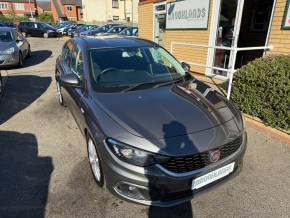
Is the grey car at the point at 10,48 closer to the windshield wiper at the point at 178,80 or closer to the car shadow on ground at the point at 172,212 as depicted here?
the windshield wiper at the point at 178,80

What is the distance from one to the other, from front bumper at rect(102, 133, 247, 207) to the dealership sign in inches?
240

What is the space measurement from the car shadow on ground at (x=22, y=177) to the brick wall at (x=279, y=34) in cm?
518

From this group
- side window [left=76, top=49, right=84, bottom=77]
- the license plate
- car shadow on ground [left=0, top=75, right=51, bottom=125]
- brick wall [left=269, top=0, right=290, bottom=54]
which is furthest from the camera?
car shadow on ground [left=0, top=75, right=51, bottom=125]

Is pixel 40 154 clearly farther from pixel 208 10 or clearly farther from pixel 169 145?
pixel 208 10

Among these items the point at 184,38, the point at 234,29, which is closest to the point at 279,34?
the point at 234,29

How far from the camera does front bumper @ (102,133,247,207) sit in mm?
2123

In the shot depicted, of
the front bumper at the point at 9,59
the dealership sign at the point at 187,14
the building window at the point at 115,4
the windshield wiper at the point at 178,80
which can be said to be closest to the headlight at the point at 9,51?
the front bumper at the point at 9,59

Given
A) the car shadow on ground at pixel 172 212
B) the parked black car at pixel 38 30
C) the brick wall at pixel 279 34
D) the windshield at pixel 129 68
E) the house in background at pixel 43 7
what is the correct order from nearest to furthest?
the car shadow on ground at pixel 172 212, the windshield at pixel 129 68, the brick wall at pixel 279 34, the parked black car at pixel 38 30, the house in background at pixel 43 7

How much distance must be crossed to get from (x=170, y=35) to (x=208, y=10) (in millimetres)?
2274

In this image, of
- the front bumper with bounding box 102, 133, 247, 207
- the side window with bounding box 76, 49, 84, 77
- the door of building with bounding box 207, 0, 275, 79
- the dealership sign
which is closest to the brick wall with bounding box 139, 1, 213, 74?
the dealership sign

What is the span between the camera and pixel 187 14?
7980 mm

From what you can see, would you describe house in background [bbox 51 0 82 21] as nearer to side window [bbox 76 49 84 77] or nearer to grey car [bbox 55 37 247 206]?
side window [bbox 76 49 84 77]

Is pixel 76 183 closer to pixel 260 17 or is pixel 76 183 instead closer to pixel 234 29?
pixel 234 29

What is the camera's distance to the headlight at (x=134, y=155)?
2127 millimetres
